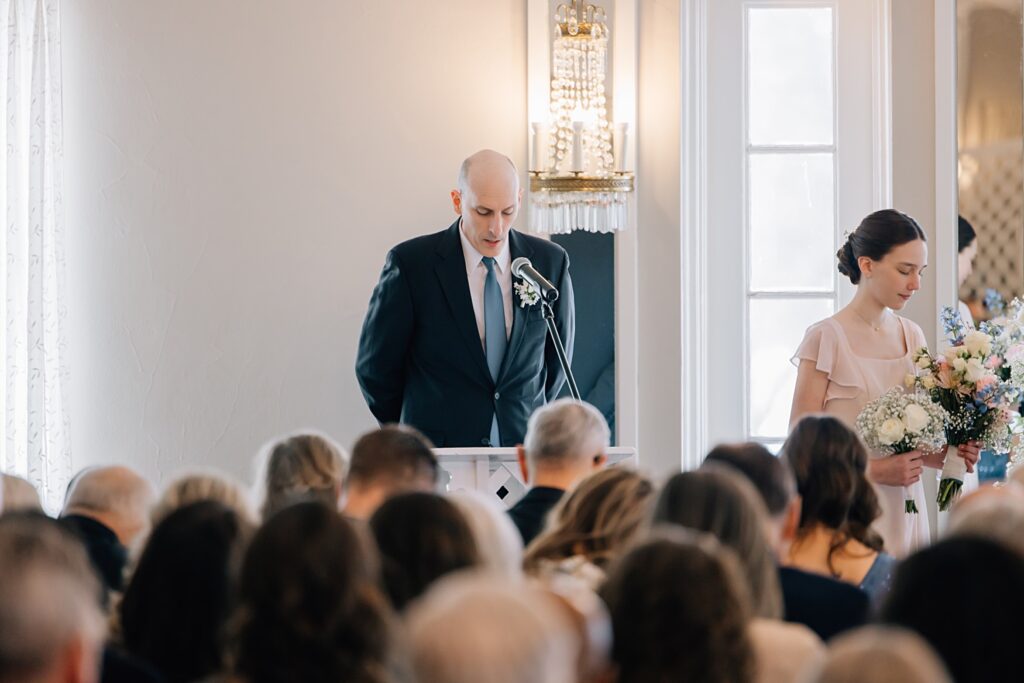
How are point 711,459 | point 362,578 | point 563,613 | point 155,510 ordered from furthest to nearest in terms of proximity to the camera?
point 711,459, point 155,510, point 563,613, point 362,578

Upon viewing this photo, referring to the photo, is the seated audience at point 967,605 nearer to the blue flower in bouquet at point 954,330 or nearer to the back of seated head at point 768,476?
the back of seated head at point 768,476

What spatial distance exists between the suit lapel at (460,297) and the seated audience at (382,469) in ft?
6.21

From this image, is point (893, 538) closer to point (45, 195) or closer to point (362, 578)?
point (362, 578)

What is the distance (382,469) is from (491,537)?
32.3 inches

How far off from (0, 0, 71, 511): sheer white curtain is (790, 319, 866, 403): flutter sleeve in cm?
318

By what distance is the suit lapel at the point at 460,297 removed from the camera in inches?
207

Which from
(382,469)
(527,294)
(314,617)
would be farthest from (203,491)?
(527,294)

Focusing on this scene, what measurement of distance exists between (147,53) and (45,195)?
0.75 m

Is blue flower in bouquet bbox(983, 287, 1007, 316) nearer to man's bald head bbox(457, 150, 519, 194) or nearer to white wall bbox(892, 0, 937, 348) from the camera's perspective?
white wall bbox(892, 0, 937, 348)

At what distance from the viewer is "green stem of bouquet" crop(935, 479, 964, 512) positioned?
4.98 m

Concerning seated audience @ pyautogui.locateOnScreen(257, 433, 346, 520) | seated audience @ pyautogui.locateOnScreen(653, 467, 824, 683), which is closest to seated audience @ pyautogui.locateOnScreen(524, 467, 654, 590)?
seated audience @ pyautogui.locateOnScreen(653, 467, 824, 683)

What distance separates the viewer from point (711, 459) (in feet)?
10.8

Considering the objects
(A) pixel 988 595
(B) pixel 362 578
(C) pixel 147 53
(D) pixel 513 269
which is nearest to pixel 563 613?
(B) pixel 362 578

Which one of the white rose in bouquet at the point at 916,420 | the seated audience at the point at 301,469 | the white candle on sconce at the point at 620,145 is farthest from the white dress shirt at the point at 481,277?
the seated audience at the point at 301,469
